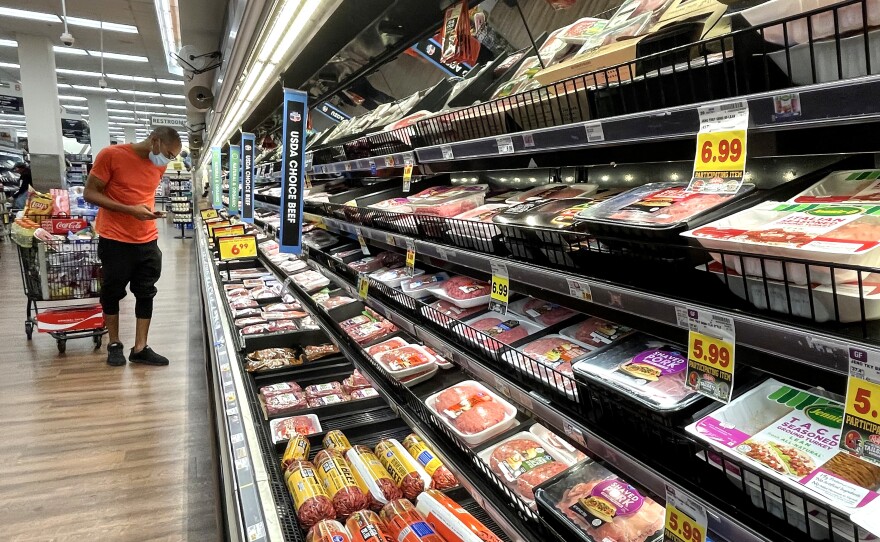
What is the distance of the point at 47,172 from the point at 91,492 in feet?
32.3

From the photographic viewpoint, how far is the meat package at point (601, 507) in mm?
1161

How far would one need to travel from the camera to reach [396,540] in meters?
1.42

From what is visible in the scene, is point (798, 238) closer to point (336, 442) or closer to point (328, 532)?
point (328, 532)

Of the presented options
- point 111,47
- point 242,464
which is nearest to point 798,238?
point 242,464

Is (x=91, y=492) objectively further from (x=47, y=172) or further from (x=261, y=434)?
(x=47, y=172)

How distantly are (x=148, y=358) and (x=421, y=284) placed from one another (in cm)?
311

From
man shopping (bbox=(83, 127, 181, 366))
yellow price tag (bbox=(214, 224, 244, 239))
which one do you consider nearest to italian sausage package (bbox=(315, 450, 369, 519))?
man shopping (bbox=(83, 127, 181, 366))

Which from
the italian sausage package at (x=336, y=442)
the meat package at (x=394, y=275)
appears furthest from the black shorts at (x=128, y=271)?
the italian sausage package at (x=336, y=442)

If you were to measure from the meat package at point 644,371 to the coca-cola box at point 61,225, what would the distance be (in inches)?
212

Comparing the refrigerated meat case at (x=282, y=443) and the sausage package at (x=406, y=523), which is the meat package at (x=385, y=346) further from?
the sausage package at (x=406, y=523)

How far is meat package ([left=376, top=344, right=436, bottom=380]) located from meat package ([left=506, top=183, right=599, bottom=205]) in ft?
2.21

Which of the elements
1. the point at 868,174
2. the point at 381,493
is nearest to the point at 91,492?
the point at 381,493

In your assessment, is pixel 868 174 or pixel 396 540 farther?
pixel 396 540

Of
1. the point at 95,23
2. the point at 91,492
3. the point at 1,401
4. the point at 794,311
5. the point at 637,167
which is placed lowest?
the point at 91,492
